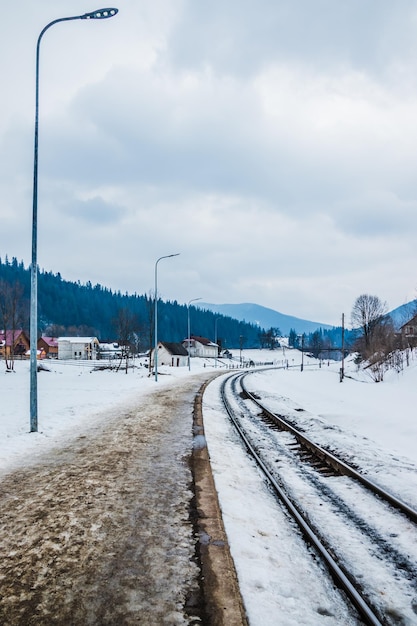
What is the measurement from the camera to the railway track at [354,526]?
3867 millimetres

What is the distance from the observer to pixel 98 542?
4.56m

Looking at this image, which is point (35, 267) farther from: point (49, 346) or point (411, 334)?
point (49, 346)

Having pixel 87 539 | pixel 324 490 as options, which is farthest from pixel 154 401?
pixel 87 539

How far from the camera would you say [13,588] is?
3613 millimetres

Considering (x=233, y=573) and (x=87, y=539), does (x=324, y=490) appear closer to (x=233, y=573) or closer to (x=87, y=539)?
(x=233, y=573)

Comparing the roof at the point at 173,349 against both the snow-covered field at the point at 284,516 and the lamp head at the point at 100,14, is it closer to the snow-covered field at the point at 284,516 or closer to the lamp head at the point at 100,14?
the snow-covered field at the point at 284,516

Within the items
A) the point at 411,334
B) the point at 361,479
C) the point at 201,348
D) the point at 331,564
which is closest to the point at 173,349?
the point at 201,348

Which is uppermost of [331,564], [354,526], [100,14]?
[100,14]

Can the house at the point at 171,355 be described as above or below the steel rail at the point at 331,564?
below

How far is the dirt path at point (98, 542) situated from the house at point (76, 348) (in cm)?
10487

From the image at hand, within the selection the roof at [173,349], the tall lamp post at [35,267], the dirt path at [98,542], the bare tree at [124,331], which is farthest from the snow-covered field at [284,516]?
the roof at [173,349]

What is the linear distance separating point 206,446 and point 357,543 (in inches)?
199

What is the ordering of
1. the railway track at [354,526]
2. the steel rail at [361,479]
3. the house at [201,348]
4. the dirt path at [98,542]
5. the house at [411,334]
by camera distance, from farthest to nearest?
the house at [201,348] → the house at [411,334] → the steel rail at [361,479] → the railway track at [354,526] → the dirt path at [98,542]

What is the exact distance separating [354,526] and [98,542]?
11.5ft
